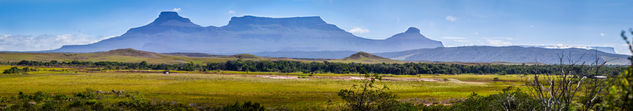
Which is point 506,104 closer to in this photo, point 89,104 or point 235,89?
point 89,104

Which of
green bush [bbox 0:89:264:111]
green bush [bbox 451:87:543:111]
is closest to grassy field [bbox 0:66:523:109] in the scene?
green bush [bbox 451:87:543:111]

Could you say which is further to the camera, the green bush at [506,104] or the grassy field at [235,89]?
the grassy field at [235,89]

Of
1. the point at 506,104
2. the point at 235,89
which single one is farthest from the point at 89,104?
the point at 506,104

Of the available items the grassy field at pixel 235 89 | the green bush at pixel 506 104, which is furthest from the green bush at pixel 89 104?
the green bush at pixel 506 104

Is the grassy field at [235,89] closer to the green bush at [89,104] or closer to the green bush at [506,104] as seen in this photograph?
the green bush at [506,104]

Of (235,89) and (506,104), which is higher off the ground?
(506,104)

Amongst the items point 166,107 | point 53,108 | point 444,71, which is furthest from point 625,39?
point 444,71

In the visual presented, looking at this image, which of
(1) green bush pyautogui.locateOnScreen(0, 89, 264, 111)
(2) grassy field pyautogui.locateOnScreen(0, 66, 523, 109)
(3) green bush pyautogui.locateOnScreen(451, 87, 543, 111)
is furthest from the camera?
(2) grassy field pyautogui.locateOnScreen(0, 66, 523, 109)

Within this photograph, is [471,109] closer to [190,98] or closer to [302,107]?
[302,107]

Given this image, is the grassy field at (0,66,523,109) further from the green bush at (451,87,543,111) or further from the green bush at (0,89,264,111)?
the green bush at (0,89,264,111)

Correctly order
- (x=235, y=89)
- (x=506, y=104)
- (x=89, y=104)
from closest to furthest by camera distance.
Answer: (x=506, y=104) < (x=89, y=104) < (x=235, y=89)

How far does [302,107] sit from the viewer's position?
3934 centimetres

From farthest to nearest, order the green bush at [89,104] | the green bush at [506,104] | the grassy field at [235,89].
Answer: the grassy field at [235,89], the green bush at [89,104], the green bush at [506,104]

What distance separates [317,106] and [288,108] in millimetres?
3390
